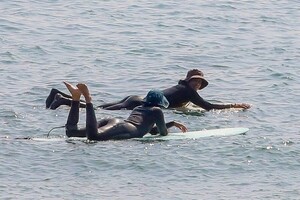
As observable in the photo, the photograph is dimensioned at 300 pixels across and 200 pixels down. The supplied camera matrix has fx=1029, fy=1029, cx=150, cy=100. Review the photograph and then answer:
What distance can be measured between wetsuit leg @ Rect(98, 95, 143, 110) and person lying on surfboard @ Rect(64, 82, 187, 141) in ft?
5.99

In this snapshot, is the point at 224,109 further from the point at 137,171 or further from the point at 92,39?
the point at 92,39

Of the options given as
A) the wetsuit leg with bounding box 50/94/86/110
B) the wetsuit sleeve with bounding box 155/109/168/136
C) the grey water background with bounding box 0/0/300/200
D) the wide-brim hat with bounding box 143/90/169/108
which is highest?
the wide-brim hat with bounding box 143/90/169/108

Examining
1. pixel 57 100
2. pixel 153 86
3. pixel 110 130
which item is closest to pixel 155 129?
pixel 110 130

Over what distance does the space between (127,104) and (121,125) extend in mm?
2529

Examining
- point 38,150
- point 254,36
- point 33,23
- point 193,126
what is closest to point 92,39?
point 33,23

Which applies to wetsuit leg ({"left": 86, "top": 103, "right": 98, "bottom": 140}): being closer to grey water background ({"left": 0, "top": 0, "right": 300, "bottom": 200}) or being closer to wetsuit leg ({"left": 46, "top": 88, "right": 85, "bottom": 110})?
grey water background ({"left": 0, "top": 0, "right": 300, "bottom": 200})

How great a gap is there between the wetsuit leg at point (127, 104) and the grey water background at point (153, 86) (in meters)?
0.21

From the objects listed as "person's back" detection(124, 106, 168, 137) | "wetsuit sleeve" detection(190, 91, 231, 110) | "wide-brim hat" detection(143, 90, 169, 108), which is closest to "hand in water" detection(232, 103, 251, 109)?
"wetsuit sleeve" detection(190, 91, 231, 110)

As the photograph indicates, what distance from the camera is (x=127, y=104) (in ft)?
70.9

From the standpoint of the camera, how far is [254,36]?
33.6 m

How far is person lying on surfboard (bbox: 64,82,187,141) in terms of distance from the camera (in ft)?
61.1

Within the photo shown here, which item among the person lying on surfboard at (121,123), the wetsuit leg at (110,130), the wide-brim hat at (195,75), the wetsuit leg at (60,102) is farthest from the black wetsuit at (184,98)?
the wetsuit leg at (110,130)

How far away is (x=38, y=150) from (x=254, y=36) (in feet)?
54.5

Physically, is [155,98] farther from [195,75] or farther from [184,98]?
[195,75]
